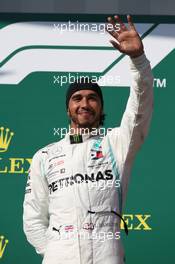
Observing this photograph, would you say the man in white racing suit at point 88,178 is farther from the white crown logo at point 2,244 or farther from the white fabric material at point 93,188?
the white crown logo at point 2,244

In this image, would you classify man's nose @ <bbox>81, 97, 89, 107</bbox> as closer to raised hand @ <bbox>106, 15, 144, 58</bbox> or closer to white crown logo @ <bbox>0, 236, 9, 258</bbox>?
raised hand @ <bbox>106, 15, 144, 58</bbox>

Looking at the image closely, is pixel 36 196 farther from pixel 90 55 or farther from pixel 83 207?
pixel 90 55

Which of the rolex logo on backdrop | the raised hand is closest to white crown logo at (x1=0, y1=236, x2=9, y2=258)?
the rolex logo on backdrop

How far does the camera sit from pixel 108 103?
156 inches

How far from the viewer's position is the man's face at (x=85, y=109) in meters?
2.79

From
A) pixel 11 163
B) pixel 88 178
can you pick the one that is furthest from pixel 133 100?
pixel 11 163

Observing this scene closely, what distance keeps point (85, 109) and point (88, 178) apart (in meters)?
0.29

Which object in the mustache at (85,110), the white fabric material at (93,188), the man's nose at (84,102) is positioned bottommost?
the white fabric material at (93,188)

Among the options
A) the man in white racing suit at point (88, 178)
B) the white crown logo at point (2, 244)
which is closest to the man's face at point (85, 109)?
the man in white racing suit at point (88, 178)

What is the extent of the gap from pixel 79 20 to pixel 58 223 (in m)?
1.60

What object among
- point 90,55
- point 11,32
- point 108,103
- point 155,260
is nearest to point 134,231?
point 155,260

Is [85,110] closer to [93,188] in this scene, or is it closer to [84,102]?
[84,102]

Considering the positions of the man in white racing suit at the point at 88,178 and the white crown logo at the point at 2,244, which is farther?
the white crown logo at the point at 2,244

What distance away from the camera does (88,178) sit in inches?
107
